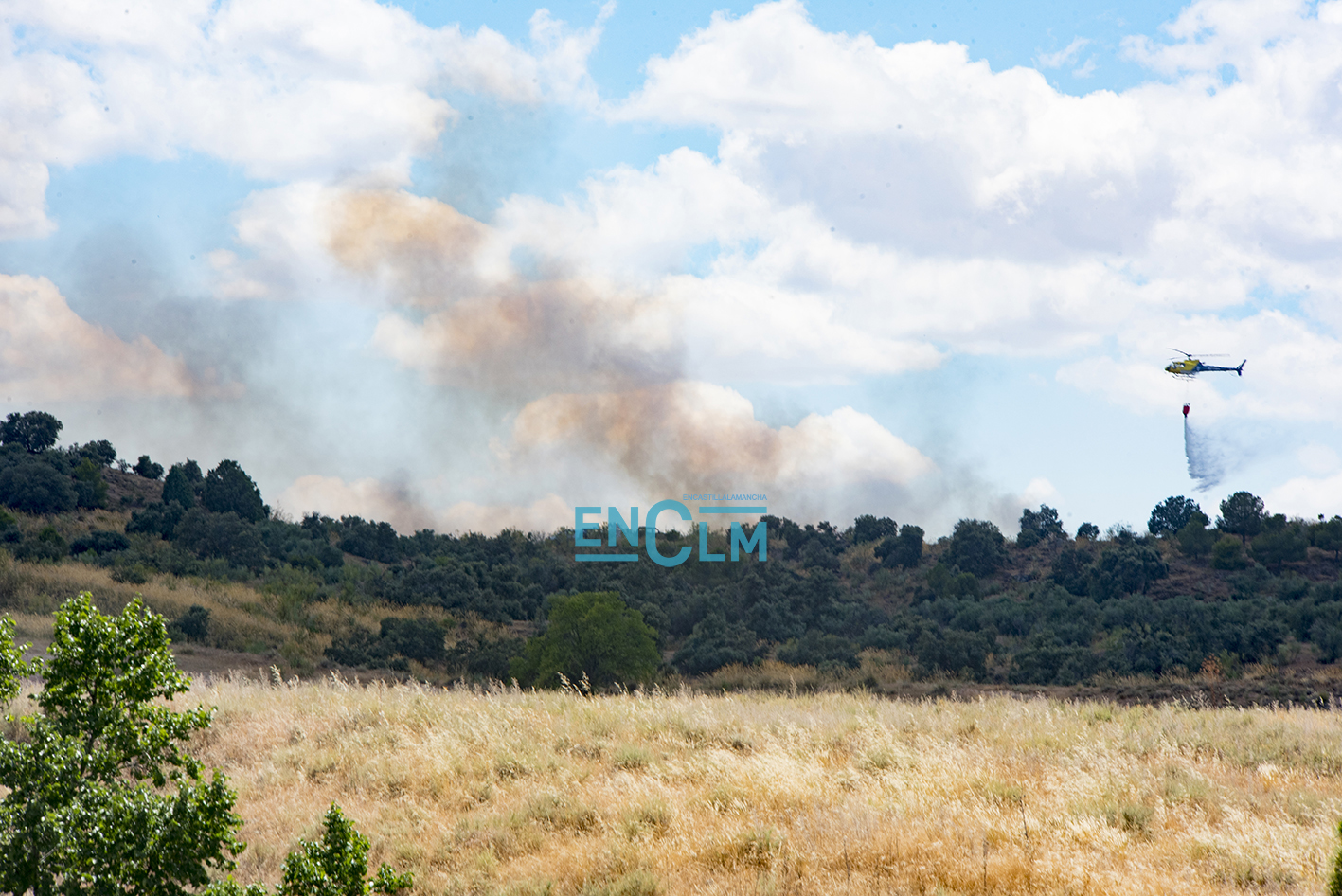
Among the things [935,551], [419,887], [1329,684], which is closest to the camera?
[419,887]

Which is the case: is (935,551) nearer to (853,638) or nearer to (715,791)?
(853,638)

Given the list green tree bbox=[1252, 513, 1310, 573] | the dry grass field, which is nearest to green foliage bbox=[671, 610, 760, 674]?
the dry grass field

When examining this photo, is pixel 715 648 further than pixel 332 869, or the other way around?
pixel 715 648

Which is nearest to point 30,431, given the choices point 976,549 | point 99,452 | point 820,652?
point 99,452

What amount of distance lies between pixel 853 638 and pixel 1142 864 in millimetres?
43374

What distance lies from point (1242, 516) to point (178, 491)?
76.7 m

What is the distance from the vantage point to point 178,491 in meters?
69.6

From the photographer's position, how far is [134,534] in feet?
199

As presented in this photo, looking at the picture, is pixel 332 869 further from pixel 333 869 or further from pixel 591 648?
pixel 591 648

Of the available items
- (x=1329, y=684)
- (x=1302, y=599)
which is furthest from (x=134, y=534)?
(x=1302, y=599)

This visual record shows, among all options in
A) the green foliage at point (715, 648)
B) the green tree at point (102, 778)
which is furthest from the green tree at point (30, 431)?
the green tree at point (102, 778)

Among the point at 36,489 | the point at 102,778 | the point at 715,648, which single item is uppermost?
the point at 36,489

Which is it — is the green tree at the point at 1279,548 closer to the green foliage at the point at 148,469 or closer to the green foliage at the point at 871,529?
the green foliage at the point at 871,529

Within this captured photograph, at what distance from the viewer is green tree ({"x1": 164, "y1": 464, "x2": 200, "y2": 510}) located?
226 ft
